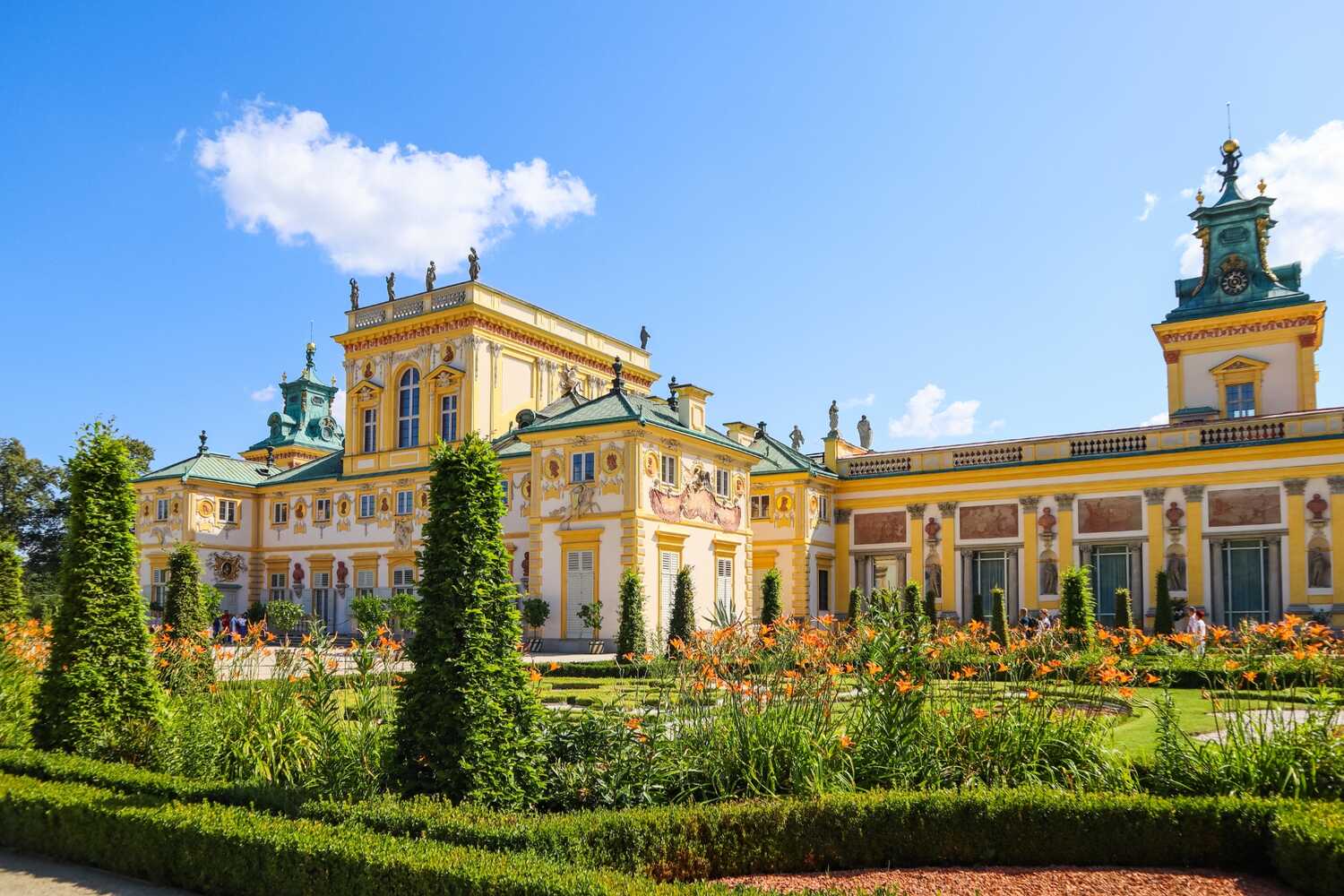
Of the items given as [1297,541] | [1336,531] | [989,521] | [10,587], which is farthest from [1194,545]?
[10,587]

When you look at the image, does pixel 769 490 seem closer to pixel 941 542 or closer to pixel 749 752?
pixel 941 542

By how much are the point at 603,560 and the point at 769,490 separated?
9.48 metres

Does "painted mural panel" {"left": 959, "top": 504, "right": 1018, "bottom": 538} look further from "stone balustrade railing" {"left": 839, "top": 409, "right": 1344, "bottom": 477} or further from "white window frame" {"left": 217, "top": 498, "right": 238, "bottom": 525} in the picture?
"white window frame" {"left": 217, "top": 498, "right": 238, "bottom": 525}

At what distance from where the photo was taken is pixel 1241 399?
37.7m

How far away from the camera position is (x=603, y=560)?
101ft

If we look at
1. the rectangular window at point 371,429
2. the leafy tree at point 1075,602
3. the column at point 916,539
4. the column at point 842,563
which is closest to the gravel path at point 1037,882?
the leafy tree at point 1075,602

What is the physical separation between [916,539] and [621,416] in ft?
43.7

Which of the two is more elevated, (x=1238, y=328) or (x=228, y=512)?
(x=1238, y=328)

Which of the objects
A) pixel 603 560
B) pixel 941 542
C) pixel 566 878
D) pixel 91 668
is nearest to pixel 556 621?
pixel 603 560

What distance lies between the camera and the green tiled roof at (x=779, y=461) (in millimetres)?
37250

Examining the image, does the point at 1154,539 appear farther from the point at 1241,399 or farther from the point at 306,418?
the point at 306,418

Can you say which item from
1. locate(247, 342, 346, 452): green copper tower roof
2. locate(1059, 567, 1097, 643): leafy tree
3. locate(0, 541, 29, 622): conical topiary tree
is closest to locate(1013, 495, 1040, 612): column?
locate(1059, 567, 1097, 643): leafy tree

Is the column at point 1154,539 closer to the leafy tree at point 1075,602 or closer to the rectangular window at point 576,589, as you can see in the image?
the leafy tree at point 1075,602

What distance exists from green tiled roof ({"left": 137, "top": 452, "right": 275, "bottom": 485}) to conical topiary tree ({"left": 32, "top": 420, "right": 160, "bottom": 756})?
1363 inches
